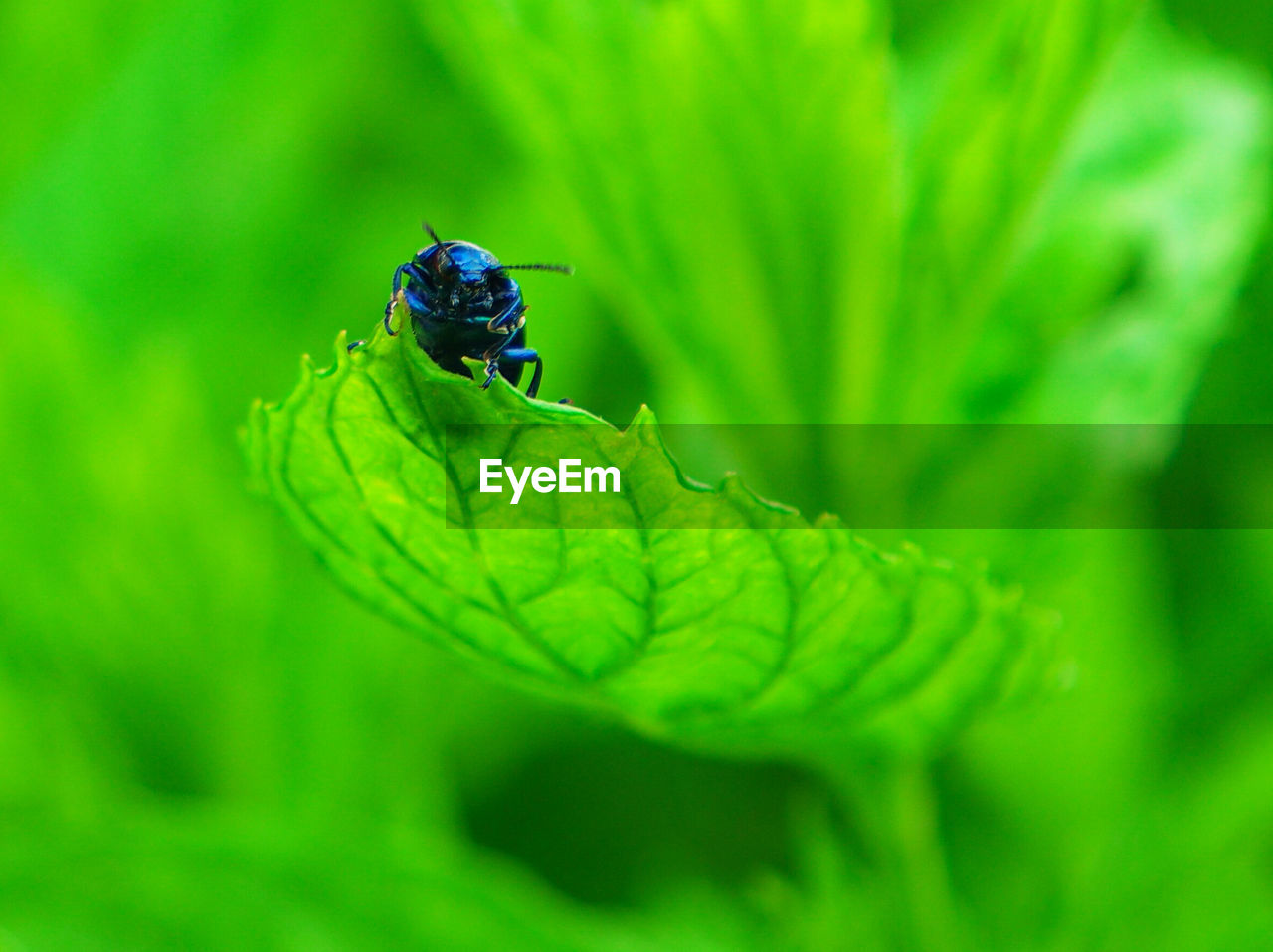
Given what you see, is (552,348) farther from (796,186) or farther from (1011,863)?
(1011,863)

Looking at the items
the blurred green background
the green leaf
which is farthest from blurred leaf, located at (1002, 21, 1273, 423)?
the green leaf

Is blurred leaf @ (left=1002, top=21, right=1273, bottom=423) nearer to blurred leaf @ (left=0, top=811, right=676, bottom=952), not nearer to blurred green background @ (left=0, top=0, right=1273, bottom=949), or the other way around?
blurred green background @ (left=0, top=0, right=1273, bottom=949)

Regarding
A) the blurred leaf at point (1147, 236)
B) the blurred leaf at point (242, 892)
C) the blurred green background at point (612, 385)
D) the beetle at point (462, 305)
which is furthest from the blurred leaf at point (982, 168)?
the blurred leaf at point (242, 892)

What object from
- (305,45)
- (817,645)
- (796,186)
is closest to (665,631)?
(817,645)
